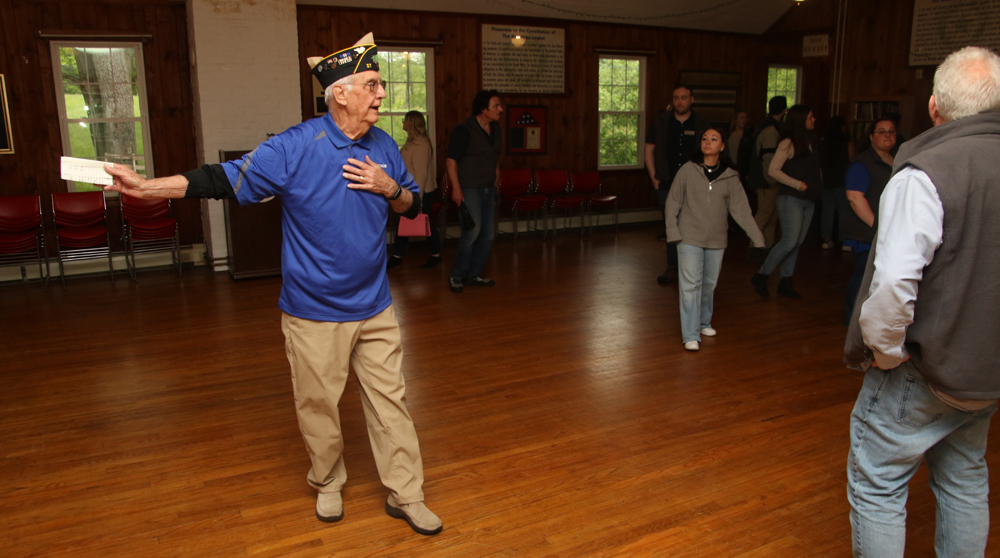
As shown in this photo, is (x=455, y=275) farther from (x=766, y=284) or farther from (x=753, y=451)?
(x=753, y=451)

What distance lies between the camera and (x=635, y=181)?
1075 cm

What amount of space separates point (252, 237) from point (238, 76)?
163cm

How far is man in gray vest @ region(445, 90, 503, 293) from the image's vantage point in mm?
6141

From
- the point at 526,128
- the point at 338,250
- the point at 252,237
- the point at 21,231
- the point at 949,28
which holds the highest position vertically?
the point at 949,28

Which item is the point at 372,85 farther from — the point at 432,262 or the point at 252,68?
the point at 252,68

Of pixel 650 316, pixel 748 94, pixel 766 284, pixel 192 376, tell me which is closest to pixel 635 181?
pixel 748 94

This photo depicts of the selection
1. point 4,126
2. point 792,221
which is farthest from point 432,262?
point 4,126

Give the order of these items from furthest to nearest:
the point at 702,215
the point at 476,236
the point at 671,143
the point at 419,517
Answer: the point at 671,143
the point at 476,236
the point at 702,215
the point at 419,517

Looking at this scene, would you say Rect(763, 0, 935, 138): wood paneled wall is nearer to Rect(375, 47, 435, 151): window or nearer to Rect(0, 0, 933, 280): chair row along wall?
Rect(0, 0, 933, 280): chair row along wall

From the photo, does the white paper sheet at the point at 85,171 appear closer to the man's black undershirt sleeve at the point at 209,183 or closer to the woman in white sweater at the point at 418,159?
the man's black undershirt sleeve at the point at 209,183

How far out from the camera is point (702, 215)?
469 cm

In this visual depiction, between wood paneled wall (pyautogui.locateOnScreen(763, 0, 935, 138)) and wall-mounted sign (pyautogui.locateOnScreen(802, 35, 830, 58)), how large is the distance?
0.07 meters

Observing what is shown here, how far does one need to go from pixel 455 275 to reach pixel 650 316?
1.80m

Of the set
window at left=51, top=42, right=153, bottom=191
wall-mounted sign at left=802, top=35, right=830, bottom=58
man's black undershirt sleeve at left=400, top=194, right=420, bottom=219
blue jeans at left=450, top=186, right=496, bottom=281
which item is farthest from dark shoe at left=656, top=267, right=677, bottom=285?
wall-mounted sign at left=802, top=35, right=830, bottom=58
